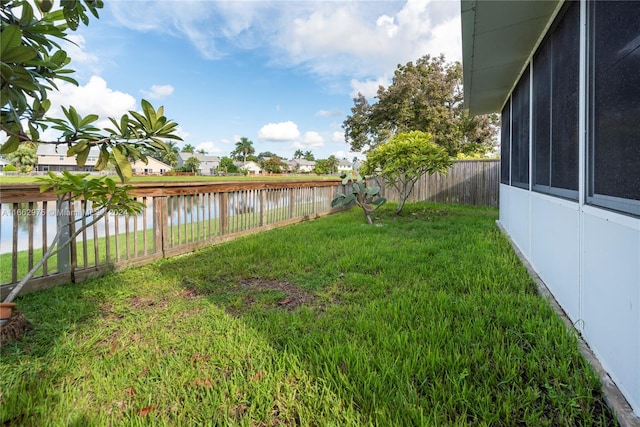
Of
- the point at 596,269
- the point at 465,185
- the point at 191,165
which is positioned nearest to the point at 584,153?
the point at 596,269

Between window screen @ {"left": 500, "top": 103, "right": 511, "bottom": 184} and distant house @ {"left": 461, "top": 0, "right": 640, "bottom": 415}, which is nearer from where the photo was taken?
distant house @ {"left": 461, "top": 0, "right": 640, "bottom": 415}

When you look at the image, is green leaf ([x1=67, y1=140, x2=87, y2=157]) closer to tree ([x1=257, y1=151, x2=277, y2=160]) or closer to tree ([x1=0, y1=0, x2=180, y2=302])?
tree ([x1=0, y1=0, x2=180, y2=302])

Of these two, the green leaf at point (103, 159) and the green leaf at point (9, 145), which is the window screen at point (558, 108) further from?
the green leaf at point (9, 145)

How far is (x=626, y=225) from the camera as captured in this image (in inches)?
50.4

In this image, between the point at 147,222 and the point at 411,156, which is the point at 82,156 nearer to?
the point at 147,222

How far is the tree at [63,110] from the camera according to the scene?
1324mm

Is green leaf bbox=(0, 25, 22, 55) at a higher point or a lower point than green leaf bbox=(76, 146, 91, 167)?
higher

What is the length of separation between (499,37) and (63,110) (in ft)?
12.2

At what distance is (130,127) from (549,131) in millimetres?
3255

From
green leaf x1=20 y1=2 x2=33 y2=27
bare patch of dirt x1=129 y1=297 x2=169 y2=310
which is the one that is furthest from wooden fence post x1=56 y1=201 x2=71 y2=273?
green leaf x1=20 y1=2 x2=33 y2=27

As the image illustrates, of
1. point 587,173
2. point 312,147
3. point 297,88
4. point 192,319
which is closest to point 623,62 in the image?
point 587,173

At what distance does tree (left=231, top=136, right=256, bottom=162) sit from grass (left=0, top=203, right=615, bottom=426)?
256 feet

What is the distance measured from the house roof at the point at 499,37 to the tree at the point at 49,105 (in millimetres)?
2567

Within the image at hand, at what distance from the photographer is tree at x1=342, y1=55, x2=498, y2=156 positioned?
54.6 feet
